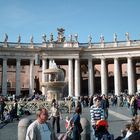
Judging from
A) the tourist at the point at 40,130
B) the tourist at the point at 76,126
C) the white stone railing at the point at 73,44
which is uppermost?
the white stone railing at the point at 73,44

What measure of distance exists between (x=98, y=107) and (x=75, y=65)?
54389mm

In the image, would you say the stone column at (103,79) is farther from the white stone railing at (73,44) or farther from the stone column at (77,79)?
the stone column at (77,79)

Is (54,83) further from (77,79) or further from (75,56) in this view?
(75,56)

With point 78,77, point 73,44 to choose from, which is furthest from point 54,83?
point 73,44

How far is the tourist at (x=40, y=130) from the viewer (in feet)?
24.1

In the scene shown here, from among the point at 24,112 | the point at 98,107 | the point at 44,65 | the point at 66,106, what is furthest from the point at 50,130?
the point at 44,65

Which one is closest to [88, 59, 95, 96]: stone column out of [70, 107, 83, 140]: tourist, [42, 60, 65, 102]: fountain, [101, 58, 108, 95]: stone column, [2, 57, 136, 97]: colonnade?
[2, 57, 136, 97]: colonnade

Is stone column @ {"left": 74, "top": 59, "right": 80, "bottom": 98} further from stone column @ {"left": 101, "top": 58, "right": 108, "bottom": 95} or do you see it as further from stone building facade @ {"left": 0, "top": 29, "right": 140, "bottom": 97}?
stone column @ {"left": 101, "top": 58, "right": 108, "bottom": 95}

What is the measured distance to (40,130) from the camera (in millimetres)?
7434

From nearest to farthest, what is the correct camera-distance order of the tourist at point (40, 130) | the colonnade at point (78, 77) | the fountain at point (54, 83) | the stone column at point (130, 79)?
the tourist at point (40, 130) < the fountain at point (54, 83) < the stone column at point (130, 79) < the colonnade at point (78, 77)

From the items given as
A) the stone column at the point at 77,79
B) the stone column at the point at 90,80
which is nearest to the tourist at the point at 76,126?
the stone column at the point at 77,79

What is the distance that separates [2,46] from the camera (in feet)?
215

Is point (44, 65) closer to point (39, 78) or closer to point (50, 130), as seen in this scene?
point (39, 78)

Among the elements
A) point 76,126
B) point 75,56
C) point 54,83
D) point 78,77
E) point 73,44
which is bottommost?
point 76,126
